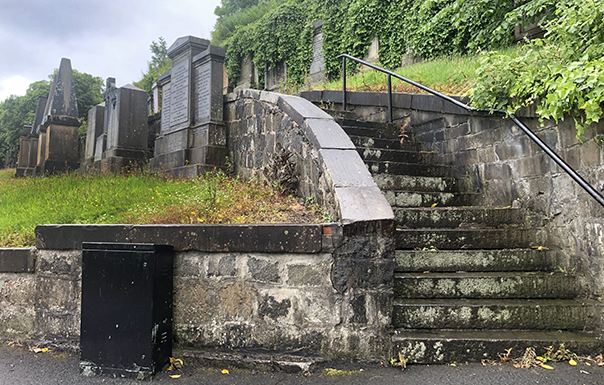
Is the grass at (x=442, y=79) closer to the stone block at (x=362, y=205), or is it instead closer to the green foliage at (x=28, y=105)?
the stone block at (x=362, y=205)

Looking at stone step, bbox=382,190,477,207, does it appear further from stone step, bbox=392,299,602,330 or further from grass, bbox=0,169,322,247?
stone step, bbox=392,299,602,330

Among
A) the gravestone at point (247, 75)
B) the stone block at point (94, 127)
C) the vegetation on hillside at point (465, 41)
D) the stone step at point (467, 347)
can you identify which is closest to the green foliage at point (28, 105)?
the vegetation on hillside at point (465, 41)

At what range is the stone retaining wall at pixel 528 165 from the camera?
3.46 m

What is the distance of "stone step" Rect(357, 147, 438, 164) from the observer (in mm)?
5525

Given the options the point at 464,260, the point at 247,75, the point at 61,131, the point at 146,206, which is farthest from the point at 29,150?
the point at 464,260

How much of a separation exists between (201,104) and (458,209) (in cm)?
541

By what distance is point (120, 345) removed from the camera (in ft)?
9.43

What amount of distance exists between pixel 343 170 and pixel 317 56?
14248mm

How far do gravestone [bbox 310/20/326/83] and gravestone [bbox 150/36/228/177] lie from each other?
8.83 meters

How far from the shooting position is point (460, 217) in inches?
173

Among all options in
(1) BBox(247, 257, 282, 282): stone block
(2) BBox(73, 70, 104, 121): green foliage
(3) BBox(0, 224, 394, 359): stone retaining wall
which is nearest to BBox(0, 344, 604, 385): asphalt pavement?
(3) BBox(0, 224, 394, 359): stone retaining wall

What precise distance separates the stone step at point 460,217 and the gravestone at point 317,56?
12.9 m

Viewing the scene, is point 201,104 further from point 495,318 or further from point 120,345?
point 495,318

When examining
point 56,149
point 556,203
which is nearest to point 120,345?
point 556,203
